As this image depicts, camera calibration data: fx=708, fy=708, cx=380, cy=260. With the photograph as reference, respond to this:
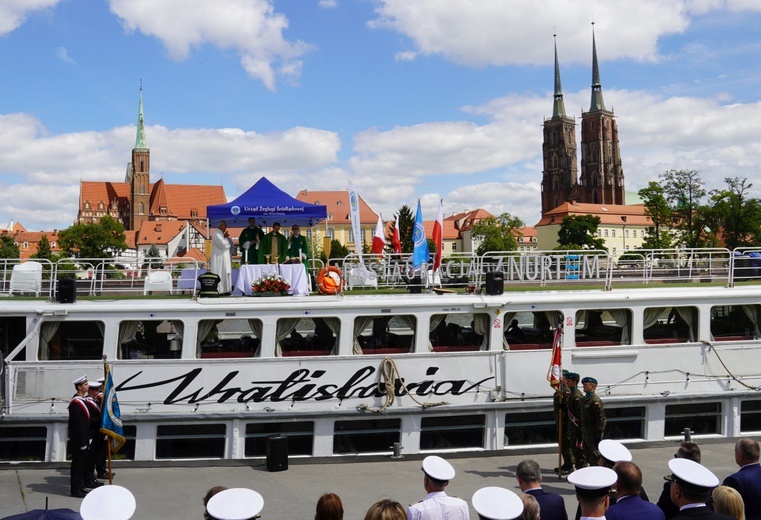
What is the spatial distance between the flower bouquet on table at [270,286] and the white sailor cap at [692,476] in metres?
8.73

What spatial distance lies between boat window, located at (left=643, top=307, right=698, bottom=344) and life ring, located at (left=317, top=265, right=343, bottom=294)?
5.76m

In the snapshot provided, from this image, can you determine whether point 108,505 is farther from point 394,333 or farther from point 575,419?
point 394,333

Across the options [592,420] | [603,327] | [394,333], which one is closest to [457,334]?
[394,333]

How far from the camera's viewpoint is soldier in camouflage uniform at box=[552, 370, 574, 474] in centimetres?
1071

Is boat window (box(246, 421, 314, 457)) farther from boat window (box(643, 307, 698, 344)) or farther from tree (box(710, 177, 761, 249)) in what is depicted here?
tree (box(710, 177, 761, 249))

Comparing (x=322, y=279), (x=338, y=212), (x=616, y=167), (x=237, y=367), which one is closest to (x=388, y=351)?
(x=322, y=279)

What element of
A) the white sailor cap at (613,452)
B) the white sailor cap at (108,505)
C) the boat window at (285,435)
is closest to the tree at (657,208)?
the boat window at (285,435)

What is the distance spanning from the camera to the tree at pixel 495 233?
10875cm

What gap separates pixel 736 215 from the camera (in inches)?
2510

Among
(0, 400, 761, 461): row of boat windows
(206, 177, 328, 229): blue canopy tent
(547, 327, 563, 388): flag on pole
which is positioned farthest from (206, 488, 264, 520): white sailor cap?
(206, 177, 328, 229): blue canopy tent

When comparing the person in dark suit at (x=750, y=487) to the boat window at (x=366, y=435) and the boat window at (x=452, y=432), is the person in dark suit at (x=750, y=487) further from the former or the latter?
the boat window at (x=366, y=435)

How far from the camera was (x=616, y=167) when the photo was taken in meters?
173

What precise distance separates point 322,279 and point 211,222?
2.82m

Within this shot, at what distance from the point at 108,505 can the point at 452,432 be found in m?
8.66
